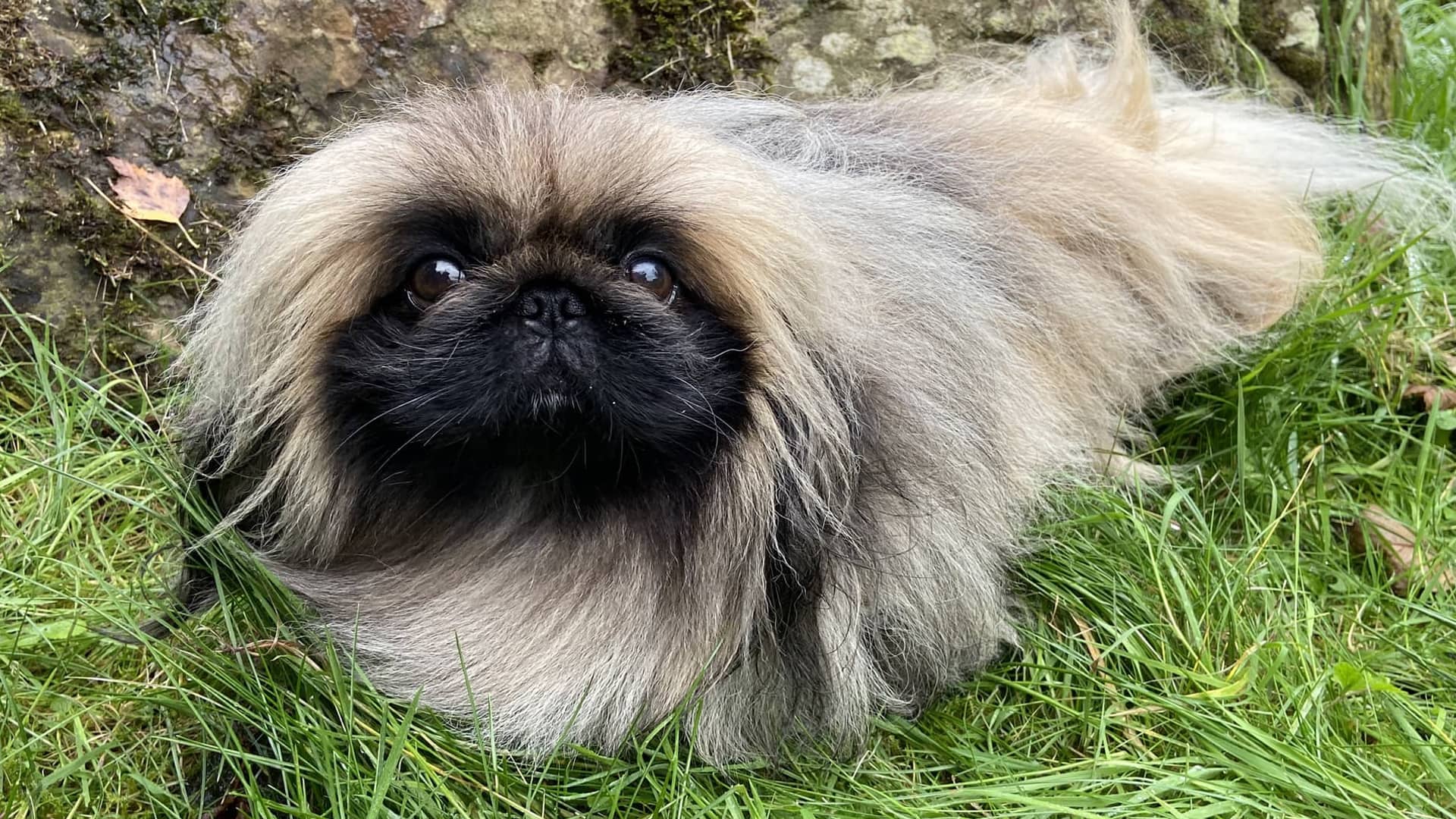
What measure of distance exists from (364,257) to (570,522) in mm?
637

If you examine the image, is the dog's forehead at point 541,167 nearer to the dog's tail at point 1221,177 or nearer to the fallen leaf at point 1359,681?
the dog's tail at point 1221,177

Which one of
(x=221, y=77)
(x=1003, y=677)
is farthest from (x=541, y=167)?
(x=221, y=77)

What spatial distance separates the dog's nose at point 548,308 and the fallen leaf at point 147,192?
179 cm

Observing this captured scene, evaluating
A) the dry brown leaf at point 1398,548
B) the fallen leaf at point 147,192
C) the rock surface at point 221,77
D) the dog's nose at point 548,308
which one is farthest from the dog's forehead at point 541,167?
the dry brown leaf at point 1398,548

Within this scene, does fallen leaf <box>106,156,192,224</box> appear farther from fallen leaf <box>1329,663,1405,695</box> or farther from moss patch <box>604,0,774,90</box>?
fallen leaf <box>1329,663,1405,695</box>

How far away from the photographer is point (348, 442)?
2393 mm

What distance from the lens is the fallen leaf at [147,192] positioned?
342 cm

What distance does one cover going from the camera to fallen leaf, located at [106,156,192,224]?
342 centimetres

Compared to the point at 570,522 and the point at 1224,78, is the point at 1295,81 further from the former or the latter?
the point at 570,522

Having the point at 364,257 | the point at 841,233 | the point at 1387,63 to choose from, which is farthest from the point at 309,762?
the point at 1387,63

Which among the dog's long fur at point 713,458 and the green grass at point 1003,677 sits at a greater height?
the dog's long fur at point 713,458

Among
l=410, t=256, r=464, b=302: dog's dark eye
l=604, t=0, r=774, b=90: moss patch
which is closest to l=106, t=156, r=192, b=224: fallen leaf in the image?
l=604, t=0, r=774, b=90: moss patch

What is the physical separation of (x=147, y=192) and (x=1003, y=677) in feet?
8.50

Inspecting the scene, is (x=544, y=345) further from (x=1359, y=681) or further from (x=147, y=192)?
(x=147, y=192)
